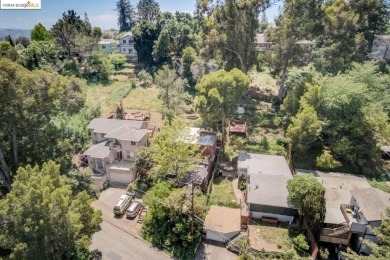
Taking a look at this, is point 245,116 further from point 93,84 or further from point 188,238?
point 93,84

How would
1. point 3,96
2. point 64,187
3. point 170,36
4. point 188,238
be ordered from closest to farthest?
1. point 64,187
2. point 3,96
3. point 188,238
4. point 170,36

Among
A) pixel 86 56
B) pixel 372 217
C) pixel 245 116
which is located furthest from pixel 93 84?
pixel 372 217

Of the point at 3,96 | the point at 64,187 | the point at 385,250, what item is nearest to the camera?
the point at 385,250

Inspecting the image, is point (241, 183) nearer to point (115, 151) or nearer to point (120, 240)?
point (120, 240)

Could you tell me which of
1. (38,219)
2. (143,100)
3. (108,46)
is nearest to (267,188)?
(38,219)

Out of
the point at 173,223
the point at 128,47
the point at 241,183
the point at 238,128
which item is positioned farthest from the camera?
the point at 128,47

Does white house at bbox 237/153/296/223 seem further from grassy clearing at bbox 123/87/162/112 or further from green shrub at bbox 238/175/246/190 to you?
grassy clearing at bbox 123/87/162/112

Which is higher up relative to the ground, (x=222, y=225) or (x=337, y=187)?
(x=337, y=187)

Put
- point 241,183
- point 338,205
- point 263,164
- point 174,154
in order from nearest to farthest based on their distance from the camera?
1. point 338,205
2. point 174,154
3. point 241,183
4. point 263,164
